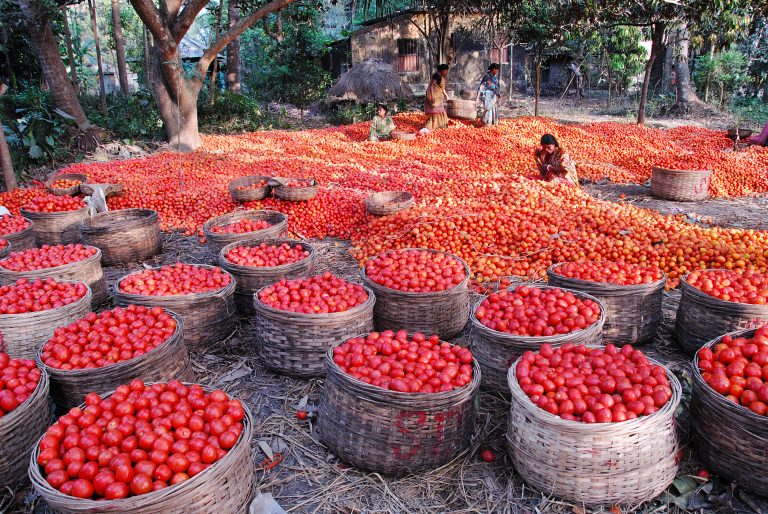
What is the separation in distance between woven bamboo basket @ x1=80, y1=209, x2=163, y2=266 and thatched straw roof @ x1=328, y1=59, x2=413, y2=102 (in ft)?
44.2

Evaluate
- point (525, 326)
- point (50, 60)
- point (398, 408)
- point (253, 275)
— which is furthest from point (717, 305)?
point (50, 60)

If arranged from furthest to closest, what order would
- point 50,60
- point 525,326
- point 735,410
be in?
point 50,60 < point 525,326 < point 735,410

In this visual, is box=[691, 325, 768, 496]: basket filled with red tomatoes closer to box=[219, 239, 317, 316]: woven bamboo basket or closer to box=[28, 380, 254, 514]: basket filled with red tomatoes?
box=[28, 380, 254, 514]: basket filled with red tomatoes

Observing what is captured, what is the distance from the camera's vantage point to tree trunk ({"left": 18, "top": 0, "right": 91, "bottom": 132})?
40.2ft

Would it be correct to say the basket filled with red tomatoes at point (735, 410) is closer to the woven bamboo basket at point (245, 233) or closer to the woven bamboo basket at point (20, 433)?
the woven bamboo basket at point (20, 433)

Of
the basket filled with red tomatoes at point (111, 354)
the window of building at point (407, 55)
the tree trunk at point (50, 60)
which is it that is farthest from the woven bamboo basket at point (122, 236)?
the window of building at point (407, 55)

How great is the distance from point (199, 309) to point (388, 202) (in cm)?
394

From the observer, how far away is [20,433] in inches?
114

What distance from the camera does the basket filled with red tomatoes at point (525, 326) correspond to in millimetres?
3387

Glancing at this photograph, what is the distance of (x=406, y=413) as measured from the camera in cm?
284

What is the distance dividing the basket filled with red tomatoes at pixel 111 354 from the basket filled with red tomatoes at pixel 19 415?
0.15 m

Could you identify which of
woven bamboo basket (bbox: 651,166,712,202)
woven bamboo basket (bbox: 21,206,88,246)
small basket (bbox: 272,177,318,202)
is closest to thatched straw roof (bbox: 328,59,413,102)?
woven bamboo basket (bbox: 651,166,712,202)

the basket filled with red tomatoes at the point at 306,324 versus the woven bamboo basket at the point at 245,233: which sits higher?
the woven bamboo basket at the point at 245,233

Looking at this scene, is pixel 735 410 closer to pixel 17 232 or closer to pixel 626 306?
pixel 626 306
